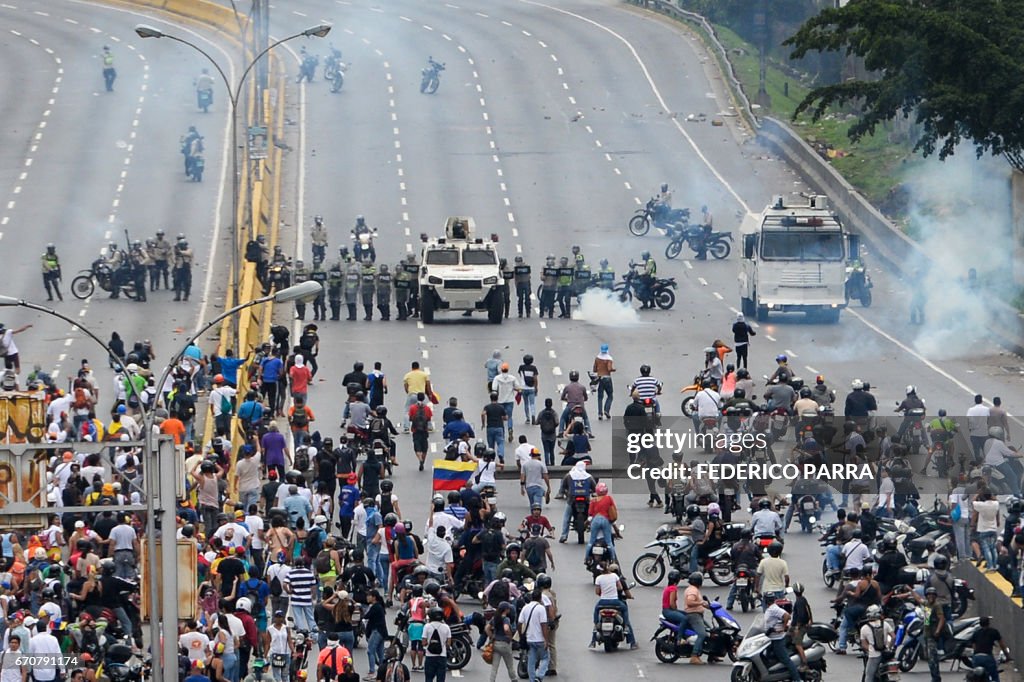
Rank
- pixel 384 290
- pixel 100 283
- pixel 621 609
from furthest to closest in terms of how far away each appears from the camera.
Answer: pixel 100 283, pixel 384 290, pixel 621 609

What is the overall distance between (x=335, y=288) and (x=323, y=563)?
23.5 metres

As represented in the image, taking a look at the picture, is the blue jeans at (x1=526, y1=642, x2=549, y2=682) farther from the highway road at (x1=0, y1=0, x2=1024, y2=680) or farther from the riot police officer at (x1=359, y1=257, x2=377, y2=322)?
the riot police officer at (x1=359, y1=257, x2=377, y2=322)

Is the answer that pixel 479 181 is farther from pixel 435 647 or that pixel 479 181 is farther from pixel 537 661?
pixel 435 647

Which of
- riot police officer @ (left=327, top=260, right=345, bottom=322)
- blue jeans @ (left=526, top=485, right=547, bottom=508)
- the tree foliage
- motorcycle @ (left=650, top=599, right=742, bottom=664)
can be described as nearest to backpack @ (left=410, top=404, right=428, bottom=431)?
blue jeans @ (left=526, top=485, right=547, bottom=508)

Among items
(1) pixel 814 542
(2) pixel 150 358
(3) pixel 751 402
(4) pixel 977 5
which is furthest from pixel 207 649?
(4) pixel 977 5

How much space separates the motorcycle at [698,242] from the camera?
202 ft

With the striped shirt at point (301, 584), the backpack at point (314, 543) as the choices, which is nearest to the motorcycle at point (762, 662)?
the striped shirt at point (301, 584)

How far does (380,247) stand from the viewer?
205 ft

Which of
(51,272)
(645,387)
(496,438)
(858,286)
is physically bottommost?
(496,438)

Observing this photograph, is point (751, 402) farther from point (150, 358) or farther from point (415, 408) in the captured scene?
point (150, 358)

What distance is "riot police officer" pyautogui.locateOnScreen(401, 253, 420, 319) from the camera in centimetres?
5303

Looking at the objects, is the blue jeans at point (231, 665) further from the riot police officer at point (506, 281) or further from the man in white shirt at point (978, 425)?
the riot police officer at point (506, 281)

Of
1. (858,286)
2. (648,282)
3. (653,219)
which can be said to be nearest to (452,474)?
(648,282)

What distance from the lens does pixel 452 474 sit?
34.0 meters
